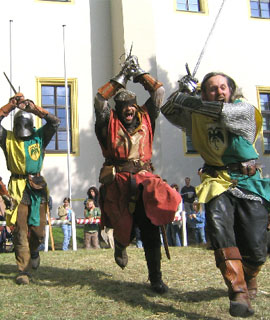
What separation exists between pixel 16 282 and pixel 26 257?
1.06ft

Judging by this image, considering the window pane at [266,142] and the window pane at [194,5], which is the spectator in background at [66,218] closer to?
the window pane at [266,142]

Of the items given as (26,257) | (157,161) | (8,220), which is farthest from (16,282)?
(157,161)

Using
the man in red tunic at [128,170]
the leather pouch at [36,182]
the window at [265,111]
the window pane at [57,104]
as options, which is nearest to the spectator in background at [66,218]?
the window pane at [57,104]

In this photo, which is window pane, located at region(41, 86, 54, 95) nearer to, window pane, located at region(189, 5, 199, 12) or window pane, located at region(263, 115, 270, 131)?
window pane, located at region(189, 5, 199, 12)

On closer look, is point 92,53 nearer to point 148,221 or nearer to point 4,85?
point 4,85

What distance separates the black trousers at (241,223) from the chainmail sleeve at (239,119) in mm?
485

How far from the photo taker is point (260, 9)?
16641 millimetres

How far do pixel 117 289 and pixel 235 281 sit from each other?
1575mm

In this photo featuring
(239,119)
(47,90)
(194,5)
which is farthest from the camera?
(194,5)

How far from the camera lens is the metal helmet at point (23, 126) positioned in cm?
537

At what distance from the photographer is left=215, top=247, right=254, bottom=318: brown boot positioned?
9.99 feet

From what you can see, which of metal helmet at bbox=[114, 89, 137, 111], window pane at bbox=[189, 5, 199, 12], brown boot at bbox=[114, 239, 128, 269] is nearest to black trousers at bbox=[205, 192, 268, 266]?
brown boot at bbox=[114, 239, 128, 269]

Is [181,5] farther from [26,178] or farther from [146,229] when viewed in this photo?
[146,229]

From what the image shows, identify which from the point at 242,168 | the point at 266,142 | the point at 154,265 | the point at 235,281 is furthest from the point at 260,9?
the point at 235,281
